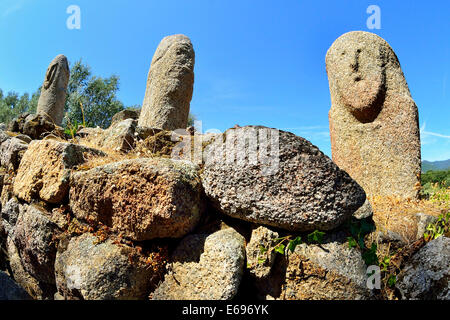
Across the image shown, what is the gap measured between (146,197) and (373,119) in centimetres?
334

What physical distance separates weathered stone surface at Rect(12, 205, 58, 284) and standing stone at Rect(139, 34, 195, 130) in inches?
121

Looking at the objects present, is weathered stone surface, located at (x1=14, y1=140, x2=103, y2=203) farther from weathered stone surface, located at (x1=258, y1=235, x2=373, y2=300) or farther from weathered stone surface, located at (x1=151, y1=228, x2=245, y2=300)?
weathered stone surface, located at (x1=258, y1=235, x2=373, y2=300)

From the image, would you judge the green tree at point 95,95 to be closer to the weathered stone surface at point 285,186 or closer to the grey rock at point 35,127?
the grey rock at point 35,127

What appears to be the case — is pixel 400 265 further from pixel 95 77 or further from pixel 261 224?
pixel 95 77

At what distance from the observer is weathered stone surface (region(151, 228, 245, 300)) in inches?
84.1

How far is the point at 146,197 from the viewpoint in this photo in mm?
2465

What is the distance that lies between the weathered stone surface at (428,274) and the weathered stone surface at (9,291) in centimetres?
304

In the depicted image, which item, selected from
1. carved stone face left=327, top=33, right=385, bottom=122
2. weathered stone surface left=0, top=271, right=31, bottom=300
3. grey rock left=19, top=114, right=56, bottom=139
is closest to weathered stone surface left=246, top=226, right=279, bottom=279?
weathered stone surface left=0, top=271, right=31, bottom=300

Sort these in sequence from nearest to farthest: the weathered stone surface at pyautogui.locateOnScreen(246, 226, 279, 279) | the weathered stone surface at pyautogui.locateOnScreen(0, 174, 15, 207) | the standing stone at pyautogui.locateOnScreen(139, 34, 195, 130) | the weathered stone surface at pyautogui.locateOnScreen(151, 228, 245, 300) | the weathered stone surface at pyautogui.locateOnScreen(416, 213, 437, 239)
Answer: the weathered stone surface at pyautogui.locateOnScreen(151, 228, 245, 300)
the weathered stone surface at pyautogui.locateOnScreen(246, 226, 279, 279)
the weathered stone surface at pyautogui.locateOnScreen(416, 213, 437, 239)
the weathered stone surface at pyautogui.locateOnScreen(0, 174, 15, 207)
the standing stone at pyautogui.locateOnScreen(139, 34, 195, 130)

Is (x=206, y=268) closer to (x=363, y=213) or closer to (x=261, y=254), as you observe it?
(x=261, y=254)

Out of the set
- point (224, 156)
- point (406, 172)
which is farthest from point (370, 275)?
point (406, 172)

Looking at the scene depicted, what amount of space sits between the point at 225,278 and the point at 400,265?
4.66 feet

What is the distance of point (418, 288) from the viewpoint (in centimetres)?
219

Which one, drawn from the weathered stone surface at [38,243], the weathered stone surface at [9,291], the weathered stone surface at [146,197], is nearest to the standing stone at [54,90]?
the weathered stone surface at [38,243]
